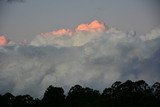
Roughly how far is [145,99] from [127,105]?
13.9 meters

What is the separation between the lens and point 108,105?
193 metres

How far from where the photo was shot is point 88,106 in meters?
193

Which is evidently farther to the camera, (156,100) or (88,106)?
(88,106)

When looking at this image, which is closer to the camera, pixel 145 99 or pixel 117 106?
pixel 145 99

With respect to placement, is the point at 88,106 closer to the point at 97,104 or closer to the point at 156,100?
the point at 97,104

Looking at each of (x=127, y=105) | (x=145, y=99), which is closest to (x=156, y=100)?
(x=145, y=99)

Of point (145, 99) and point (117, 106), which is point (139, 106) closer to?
point (145, 99)

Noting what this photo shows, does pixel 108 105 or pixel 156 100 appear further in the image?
pixel 108 105

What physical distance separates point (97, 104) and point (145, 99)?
17.4m

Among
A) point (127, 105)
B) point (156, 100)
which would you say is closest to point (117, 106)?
point (127, 105)

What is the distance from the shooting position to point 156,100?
180 m

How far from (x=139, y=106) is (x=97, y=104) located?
804 inches

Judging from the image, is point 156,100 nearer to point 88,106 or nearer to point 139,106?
point 139,106

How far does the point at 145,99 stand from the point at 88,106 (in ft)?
68.8
